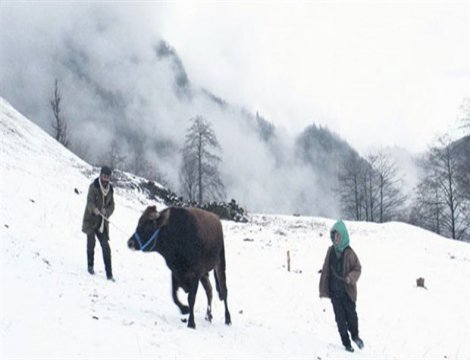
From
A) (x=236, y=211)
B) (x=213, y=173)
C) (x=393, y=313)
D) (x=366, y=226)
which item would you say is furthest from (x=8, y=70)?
(x=393, y=313)

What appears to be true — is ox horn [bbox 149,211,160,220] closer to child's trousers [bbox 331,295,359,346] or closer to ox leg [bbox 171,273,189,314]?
ox leg [bbox 171,273,189,314]

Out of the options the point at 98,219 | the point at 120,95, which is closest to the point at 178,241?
the point at 98,219

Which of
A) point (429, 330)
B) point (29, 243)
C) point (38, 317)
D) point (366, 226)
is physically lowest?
point (429, 330)

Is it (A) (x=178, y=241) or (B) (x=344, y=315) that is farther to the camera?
(B) (x=344, y=315)

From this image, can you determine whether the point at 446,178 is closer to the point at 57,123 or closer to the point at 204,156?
the point at 204,156

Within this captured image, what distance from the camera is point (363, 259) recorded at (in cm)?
2350

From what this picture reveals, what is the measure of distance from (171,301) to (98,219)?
253 centimetres

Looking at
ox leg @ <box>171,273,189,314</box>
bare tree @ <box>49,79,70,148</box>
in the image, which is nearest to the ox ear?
ox leg @ <box>171,273,189,314</box>

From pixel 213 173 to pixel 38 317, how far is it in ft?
142

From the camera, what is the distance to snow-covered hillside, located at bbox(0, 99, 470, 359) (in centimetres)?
641

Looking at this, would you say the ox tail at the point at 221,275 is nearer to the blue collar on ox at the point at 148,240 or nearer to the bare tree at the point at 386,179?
the blue collar on ox at the point at 148,240

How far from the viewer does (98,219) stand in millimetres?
10859

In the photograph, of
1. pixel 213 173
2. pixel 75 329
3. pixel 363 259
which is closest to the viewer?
pixel 75 329

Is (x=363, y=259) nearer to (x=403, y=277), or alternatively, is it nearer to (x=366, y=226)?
(x=403, y=277)
